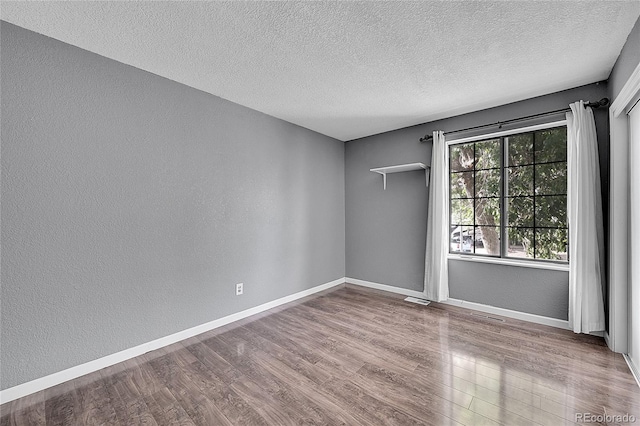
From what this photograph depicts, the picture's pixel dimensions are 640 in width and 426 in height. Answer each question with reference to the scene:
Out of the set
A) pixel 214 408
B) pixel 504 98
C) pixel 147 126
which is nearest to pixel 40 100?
pixel 147 126

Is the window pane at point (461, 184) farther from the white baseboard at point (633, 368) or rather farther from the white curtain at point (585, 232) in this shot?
the white baseboard at point (633, 368)

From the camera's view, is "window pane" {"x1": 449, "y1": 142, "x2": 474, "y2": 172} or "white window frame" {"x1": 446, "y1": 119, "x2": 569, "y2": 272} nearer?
"white window frame" {"x1": 446, "y1": 119, "x2": 569, "y2": 272}

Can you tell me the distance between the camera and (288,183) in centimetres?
372

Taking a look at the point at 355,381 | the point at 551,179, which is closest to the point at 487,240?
the point at 551,179

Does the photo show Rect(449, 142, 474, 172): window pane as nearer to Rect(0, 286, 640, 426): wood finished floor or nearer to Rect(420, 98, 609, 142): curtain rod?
Rect(420, 98, 609, 142): curtain rod

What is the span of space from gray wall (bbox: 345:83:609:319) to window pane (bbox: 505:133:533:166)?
261 millimetres

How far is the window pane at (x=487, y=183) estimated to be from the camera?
10.8 feet

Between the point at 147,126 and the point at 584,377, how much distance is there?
401cm

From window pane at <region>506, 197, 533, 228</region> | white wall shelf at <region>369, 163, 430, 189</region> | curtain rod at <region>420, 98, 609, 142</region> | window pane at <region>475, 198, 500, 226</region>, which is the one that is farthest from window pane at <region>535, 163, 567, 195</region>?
white wall shelf at <region>369, 163, 430, 189</region>

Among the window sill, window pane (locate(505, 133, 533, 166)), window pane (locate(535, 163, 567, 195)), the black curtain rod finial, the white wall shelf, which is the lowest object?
the window sill

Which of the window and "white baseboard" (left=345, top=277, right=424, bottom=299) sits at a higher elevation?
the window

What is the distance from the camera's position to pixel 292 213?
3.79 meters

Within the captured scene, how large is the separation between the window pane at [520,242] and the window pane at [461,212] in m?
0.46

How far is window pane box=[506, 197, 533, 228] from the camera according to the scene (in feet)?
10.0
